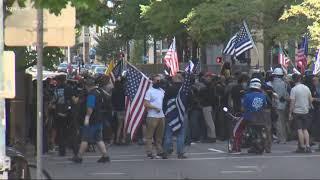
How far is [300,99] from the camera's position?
15.6 meters

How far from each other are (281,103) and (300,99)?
2.12m

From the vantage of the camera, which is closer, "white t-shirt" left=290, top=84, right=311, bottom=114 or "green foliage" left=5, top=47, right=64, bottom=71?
"white t-shirt" left=290, top=84, right=311, bottom=114

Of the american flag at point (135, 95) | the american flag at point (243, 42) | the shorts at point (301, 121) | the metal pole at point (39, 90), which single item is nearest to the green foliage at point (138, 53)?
the american flag at point (243, 42)

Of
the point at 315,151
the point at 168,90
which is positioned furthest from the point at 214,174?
the point at 315,151

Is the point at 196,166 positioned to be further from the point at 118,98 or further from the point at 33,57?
the point at 33,57

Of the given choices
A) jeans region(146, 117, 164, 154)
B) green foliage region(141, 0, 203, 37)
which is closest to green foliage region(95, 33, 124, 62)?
green foliage region(141, 0, 203, 37)

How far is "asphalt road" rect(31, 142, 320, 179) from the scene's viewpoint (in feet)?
39.5

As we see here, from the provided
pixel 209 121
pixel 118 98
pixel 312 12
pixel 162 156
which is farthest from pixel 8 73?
pixel 312 12

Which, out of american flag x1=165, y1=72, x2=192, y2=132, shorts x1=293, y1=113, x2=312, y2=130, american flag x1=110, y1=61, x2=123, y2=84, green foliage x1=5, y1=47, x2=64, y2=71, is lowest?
shorts x1=293, y1=113, x2=312, y2=130

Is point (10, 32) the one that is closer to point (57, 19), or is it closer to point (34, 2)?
point (57, 19)

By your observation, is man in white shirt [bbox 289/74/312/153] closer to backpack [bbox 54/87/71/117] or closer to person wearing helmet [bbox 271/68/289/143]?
person wearing helmet [bbox 271/68/289/143]

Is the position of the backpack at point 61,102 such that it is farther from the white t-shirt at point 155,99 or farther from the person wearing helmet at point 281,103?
the person wearing helmet at point 281,103

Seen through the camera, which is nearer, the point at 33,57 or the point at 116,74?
the point at 33,57

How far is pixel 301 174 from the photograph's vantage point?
39.5 ft
